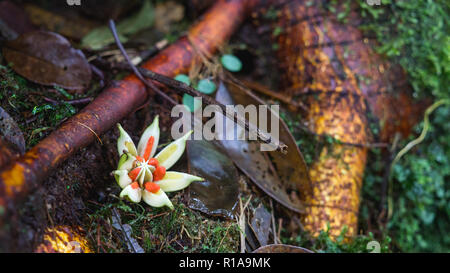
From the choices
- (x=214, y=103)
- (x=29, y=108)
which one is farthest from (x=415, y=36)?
(x=29, y=108)

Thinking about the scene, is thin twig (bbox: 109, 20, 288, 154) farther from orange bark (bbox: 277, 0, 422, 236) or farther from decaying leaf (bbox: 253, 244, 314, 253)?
orange bark (bbox: 277, 0, 422, 236)

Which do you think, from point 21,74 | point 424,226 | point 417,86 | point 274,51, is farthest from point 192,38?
point 424,226

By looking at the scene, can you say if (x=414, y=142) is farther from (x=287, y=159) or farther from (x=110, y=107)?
(x=110, y=107)

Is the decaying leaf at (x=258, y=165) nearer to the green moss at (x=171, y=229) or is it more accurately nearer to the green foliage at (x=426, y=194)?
the green moss at (x=171, y=229)

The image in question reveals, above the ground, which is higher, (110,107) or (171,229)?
(110,107)

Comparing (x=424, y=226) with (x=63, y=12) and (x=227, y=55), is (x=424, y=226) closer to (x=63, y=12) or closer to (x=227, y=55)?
(x=227, y=55)

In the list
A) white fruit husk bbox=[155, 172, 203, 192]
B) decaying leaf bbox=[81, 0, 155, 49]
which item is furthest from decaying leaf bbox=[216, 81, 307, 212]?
decaying leaf bbox=[81, 0, 155, 49]
